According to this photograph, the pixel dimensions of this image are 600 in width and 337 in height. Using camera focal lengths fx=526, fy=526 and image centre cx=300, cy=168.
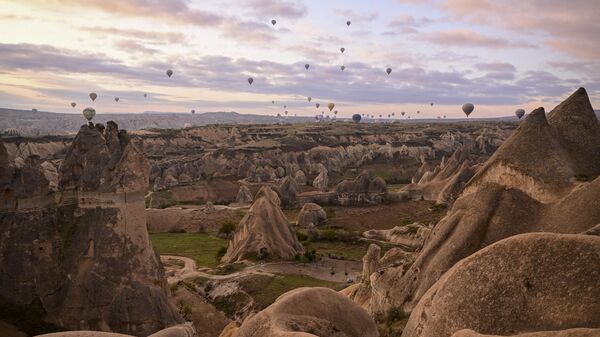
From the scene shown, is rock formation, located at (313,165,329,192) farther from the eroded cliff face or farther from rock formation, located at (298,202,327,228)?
the eroded cliff face

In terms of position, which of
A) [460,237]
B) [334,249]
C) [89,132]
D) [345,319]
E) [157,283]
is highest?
[89,132]

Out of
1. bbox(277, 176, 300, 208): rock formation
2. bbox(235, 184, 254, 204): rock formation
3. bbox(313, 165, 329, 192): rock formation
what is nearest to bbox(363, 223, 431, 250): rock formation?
bbox(277, 176, 300, 208): rock formation

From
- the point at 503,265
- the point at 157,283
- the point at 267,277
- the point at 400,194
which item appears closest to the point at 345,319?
the point at 503,265

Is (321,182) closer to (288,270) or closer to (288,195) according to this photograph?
(288,195)

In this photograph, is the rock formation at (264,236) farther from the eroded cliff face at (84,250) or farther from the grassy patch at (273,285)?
the eroded cliff face at (84,250)

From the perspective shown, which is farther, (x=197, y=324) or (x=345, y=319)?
(x=197, y=324)

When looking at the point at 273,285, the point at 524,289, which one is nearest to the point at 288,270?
the point at 273,285

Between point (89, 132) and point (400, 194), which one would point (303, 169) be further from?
point (89, 132)

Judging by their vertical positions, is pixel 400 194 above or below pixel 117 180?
below
